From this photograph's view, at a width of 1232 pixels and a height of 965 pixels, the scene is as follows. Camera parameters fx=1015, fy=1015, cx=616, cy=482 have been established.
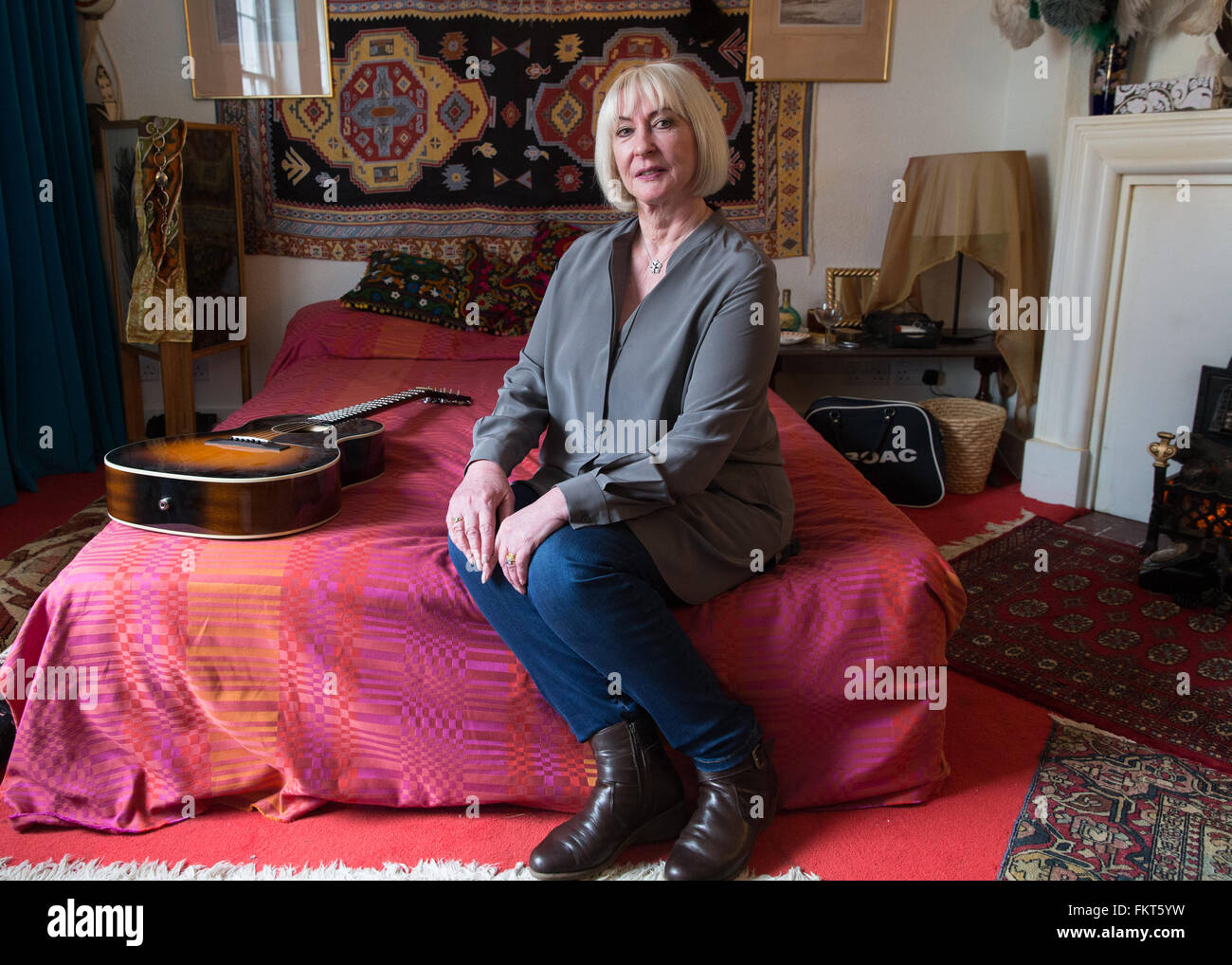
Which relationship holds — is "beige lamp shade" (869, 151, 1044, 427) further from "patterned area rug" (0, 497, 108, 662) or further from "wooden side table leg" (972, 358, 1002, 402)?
"patterned area rug" (0, 497, 108, 662)

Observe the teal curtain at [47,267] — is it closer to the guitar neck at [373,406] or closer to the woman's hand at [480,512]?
the guitar neck at [373,406]

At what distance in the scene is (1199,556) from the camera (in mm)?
2652

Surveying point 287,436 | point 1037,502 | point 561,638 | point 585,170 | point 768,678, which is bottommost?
point 1037,502

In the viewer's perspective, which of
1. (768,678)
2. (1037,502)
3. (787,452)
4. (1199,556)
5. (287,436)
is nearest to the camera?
(768,678)

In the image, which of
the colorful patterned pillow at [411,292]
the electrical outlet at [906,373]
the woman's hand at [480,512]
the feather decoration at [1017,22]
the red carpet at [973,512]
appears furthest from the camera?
the electrical outlet at [906,373]

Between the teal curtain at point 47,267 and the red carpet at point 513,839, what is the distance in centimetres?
204

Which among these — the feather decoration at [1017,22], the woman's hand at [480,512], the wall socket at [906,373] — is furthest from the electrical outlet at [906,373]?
the woman's hand at [480,512]

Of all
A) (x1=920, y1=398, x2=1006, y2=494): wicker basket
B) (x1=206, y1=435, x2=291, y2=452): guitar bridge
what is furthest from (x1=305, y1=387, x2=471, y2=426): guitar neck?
(x1=920, y1=398, x2=1006, y2=494): wicker basket

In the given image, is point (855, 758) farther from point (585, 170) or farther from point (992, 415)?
point (585, 170)

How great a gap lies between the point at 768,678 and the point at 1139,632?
1261 millimetres

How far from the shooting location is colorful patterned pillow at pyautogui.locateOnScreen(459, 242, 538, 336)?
3689mm

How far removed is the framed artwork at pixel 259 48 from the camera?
369 centimetres
